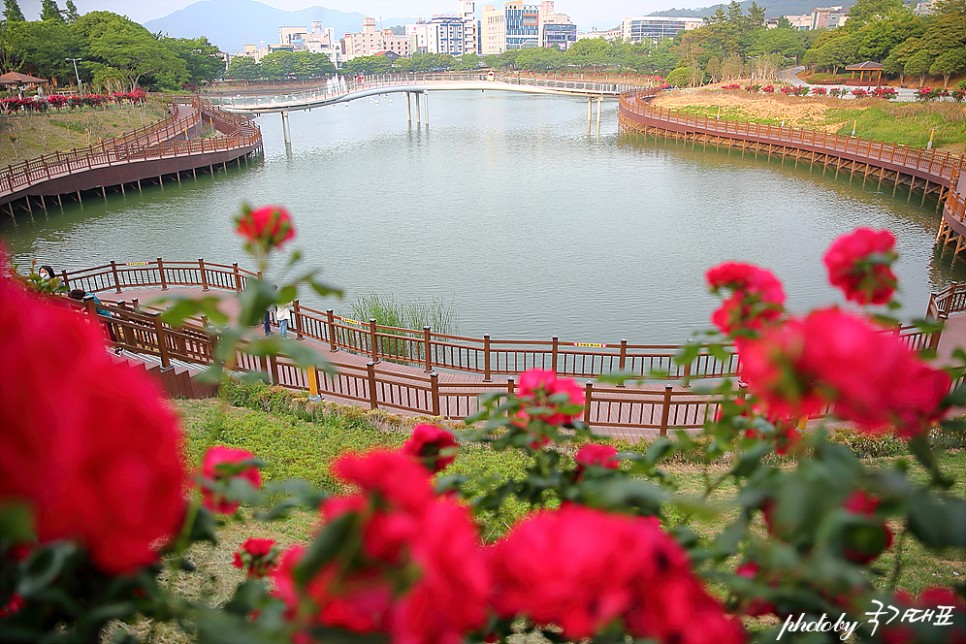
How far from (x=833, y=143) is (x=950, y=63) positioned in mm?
17178

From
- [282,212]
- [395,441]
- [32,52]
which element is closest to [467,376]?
[395,441]

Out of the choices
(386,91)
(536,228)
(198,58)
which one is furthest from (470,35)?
(536,228)

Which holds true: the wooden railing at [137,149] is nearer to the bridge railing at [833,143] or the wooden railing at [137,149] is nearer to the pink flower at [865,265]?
the bridge railing at [833,143]

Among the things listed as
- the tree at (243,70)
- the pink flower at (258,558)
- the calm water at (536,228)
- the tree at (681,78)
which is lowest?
the calm water at (536,228)

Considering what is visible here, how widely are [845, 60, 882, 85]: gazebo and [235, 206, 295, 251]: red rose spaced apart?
173 ft

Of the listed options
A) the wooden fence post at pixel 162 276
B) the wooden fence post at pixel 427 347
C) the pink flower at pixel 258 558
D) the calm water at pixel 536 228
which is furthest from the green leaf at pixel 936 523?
the wooden fence post at pixel 162 276

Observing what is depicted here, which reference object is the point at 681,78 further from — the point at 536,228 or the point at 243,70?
the point at 243,70

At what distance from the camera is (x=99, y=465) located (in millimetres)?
810

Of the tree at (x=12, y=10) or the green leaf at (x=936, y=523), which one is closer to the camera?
the green leaf at (x=936, y=523)

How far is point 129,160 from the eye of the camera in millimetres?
25156

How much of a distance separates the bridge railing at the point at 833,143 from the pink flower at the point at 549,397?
23315mm

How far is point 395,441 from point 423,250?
34.7 feet

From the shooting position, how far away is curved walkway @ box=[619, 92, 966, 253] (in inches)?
683

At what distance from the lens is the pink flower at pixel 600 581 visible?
82cm
